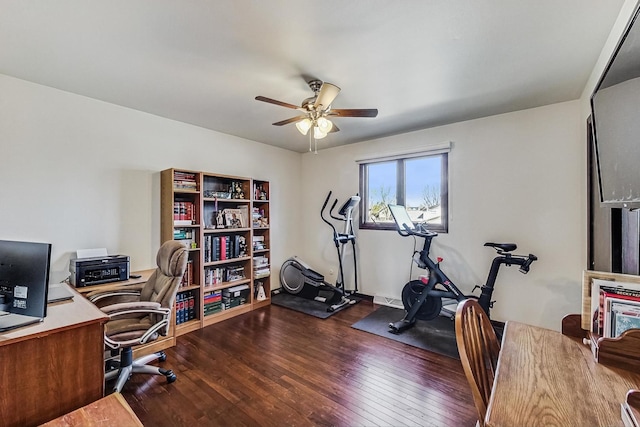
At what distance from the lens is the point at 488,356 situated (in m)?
1.28

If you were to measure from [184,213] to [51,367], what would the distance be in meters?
2.05

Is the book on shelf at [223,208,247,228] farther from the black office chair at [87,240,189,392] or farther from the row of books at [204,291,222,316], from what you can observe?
the black office chair at [87,240,189,392]

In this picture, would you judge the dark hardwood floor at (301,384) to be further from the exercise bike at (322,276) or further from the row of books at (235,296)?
the exercise bike at (322,276)

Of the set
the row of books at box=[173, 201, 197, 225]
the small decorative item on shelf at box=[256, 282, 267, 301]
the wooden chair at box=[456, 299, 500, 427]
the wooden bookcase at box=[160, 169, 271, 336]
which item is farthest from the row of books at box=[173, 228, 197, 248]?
the wooden chair at box=[456, 299, 500, 427]

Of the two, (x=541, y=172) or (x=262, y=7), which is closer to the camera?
(x=262, y=7)

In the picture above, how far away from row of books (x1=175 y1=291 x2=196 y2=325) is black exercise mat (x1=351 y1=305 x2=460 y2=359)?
1912mm

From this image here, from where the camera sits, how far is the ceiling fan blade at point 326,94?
2.03 m

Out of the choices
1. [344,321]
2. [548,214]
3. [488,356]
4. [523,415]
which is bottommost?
[344,321]

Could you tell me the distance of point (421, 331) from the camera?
3.07 metres

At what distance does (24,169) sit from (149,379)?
2.08 m

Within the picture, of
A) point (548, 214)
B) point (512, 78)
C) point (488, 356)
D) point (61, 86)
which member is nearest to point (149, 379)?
Result: point (488, 356)

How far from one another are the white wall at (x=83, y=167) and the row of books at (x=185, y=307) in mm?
531

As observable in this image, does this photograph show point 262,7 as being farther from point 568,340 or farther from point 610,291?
point 568,340

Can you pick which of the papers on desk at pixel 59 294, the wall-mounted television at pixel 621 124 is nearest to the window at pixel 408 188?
the wall-mounted television at pixel 621 124
